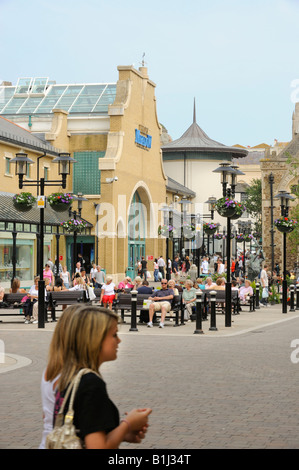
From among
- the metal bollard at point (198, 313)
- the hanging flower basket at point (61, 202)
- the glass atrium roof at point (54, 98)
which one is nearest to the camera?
the metal bollard at point (198, 313)

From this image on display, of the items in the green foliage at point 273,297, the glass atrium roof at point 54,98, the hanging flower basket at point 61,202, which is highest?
the glass atrium roof at point 54,98

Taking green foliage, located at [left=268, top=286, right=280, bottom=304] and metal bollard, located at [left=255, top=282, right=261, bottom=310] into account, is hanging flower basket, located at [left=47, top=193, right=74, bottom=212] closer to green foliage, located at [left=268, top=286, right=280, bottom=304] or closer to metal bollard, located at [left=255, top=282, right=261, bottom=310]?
metal bollard, located at [left=255, top=282, right=261, bottom=310]

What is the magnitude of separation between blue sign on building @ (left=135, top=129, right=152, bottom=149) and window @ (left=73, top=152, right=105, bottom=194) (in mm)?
4466

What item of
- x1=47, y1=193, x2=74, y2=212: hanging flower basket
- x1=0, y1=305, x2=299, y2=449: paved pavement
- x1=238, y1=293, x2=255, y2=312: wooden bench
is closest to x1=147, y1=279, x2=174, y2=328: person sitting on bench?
x1=0, y1=305, x2=299, y2=449: paved pavement

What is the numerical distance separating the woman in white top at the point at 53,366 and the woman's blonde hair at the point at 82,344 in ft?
0.13

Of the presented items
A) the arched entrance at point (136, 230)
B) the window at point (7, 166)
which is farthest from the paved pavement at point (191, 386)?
the arched entrance at point (136, 230)

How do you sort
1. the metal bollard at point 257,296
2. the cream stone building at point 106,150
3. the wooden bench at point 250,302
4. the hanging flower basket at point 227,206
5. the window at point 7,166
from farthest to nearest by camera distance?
the cream stone building at point 106,150
the window at point 7,166
the metal bollard at point 257,296
the wooden bench at point 250,302
the hanging flower basket at point 227,206

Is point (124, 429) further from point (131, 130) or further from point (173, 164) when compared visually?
point (173, 164)

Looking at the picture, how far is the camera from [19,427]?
8.21 meters

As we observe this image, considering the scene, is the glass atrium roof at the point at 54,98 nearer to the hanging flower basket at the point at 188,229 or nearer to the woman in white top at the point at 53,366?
the hanging flower basket at the point at 188,229

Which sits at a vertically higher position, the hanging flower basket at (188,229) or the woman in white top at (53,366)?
the hanging flower basket at (188,229)

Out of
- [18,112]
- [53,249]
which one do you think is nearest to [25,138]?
[53,249]

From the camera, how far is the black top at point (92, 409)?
355 cm

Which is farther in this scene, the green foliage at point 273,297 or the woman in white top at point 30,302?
the green foliage at point 273,297
